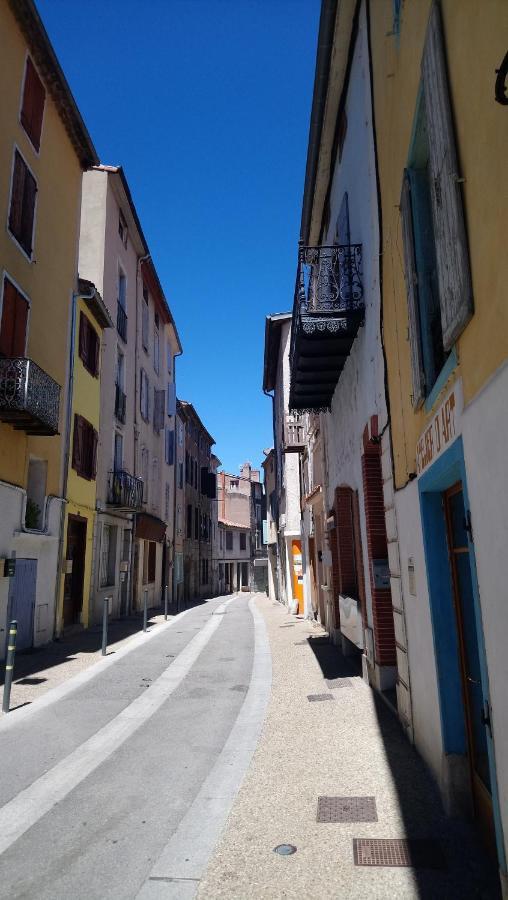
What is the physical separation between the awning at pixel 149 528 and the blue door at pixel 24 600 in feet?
34.9

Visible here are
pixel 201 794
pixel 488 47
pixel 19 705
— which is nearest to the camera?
pixel 488 47

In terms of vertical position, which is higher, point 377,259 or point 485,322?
point 377,259

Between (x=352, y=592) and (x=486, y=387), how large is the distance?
27.8 feet

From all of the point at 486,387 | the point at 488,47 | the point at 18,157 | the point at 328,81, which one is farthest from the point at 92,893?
the point at 18,157

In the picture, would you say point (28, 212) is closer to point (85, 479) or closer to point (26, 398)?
point (26, 398)

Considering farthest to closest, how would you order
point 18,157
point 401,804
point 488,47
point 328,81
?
point 18,157
point 328,81
point 401,804
point 488,47

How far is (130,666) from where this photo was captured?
1058 cm

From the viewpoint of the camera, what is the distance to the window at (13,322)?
484 inches

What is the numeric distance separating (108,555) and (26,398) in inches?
414

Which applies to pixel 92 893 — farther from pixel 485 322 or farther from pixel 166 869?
pixel 485 322

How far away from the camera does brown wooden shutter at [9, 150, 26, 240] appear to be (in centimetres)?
1280

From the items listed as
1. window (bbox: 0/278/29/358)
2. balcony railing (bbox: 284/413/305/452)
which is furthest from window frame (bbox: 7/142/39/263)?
balcony railing (bbox: 284/413/305/452)

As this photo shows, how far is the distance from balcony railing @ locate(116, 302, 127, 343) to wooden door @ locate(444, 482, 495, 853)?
19.3m

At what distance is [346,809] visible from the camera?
168 inches
